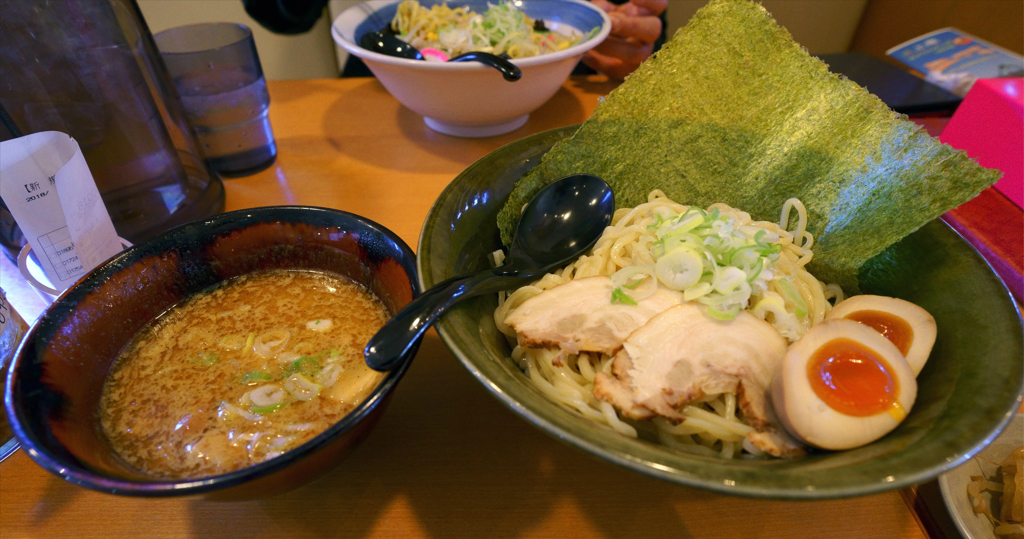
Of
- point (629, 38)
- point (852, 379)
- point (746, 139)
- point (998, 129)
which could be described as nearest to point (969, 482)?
point (852, 379)

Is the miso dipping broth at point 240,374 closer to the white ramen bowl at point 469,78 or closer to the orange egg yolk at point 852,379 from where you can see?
the orange egg yolk at point 852,379

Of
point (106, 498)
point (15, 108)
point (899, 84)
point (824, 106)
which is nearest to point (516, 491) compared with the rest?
point (106, 498)

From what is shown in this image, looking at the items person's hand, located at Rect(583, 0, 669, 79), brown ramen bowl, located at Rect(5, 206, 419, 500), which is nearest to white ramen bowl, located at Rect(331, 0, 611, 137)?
person's hand, located at Rect(583, 0, 669, 79)

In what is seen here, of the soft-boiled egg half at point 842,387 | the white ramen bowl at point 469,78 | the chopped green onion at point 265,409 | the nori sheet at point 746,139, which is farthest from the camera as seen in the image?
the white ramen bowl at point 469,78

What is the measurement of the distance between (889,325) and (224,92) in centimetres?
200

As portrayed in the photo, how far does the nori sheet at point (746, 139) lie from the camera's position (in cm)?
116

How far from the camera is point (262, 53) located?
3.87 meters

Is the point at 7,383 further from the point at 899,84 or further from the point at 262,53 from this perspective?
the point at 262,53

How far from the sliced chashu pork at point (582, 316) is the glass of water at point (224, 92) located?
4.45 feet

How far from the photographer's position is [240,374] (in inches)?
36.8

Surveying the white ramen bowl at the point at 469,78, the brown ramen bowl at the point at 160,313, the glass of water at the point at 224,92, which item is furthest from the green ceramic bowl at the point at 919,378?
the glass of water at the point at 224,92

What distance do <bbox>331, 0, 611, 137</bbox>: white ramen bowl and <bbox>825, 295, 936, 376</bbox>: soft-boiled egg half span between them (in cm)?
120

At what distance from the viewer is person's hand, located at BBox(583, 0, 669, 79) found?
7.78ft

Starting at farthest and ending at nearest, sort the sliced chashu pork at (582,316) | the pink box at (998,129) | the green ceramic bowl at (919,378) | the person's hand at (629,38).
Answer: the person's hand at (629,38), the pink box at (998,129), the sliced chashu pork at (582,316), the green ceramic bowl at (919,378)
